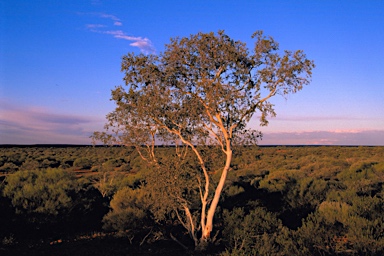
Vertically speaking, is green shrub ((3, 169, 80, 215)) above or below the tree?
below

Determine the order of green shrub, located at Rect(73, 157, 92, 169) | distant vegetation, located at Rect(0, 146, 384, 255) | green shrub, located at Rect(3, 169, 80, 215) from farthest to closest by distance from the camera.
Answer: green shrub, located at Rect(73, 157, 92, 169)
green shrub, located at Rect(3, 169, 80, 215)
distant vegetation, located at Rect(0, 146, 384, 255)

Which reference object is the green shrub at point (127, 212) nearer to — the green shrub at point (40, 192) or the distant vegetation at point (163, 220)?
the distant vegetation at point (163, 220)

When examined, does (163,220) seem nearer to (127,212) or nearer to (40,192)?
(127,212)

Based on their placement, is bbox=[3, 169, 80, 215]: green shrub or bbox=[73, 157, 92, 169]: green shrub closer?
bbox=[3, 169, 80, 215]: green shrub

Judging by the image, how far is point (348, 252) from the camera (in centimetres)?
1046

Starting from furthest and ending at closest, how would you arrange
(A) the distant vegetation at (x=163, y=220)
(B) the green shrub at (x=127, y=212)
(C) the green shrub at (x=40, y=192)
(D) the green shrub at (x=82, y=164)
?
(D) the green shrub at (x=82, y=164) → (C) the green shrub at (x=40, y=192) → (B) the green shrub at (x=127, y=212) → (A) the distant vegetation at (x=163, y=220)

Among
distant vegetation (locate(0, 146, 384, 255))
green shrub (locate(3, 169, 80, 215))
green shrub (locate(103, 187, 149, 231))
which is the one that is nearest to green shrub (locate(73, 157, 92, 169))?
distant vegetation (locate(0, 146, 384, 255))

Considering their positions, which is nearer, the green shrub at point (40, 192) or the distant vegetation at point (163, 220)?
the distant vegetation at point (163, 220)

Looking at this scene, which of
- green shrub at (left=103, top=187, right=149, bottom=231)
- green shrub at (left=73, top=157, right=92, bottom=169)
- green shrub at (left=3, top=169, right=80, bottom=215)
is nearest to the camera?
green shrub at (left=103, top=187, right=149, bottom=231)

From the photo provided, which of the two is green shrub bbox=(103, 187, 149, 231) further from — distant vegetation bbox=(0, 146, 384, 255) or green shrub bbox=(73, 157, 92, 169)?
green shrub bbox=(73, 157, 92, 169)

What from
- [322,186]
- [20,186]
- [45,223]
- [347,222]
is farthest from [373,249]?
[20,186]

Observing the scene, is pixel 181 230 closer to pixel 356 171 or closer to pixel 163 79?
pixel 163 79

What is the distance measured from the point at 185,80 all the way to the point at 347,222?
7.56 metres

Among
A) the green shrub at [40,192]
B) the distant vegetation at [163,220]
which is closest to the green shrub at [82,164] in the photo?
the distant vegetation at [163,220]
